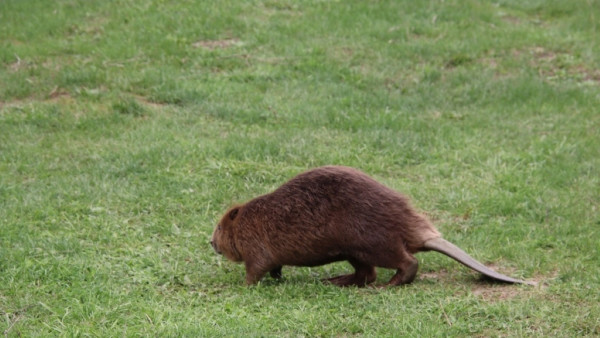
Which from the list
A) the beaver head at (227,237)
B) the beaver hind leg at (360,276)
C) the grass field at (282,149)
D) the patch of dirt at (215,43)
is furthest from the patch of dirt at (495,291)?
the patch of dirt at (215,43)

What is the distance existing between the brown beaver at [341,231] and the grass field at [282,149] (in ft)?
0.67

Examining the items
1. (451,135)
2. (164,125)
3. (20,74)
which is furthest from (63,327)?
(20,74)

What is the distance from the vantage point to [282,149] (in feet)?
27.8

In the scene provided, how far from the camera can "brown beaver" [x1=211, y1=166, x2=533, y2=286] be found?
563cm

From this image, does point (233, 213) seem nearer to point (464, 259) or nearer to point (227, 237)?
point (227, 237)

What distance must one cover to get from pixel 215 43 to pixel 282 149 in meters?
3.86

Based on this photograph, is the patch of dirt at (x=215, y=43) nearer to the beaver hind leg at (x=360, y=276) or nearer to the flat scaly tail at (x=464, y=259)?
the beaver hind leg at (x=360, y=276)

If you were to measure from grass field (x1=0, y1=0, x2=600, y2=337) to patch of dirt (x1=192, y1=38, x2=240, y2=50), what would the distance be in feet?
0.13

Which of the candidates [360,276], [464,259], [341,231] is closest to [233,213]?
[341,231]

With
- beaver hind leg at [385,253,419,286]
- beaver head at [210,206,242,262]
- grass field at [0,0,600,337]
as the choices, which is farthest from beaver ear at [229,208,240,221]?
beaver hind leg at [385,253,419,286]

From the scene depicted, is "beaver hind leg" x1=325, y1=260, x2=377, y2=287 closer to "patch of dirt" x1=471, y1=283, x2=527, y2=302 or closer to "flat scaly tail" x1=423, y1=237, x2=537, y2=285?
"flat scaly tail" x1=423, y1=237, x2=537, y2=285

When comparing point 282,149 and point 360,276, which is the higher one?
point 360,276

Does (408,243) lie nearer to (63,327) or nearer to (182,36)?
(63,327)

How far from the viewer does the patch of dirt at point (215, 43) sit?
1166cm
